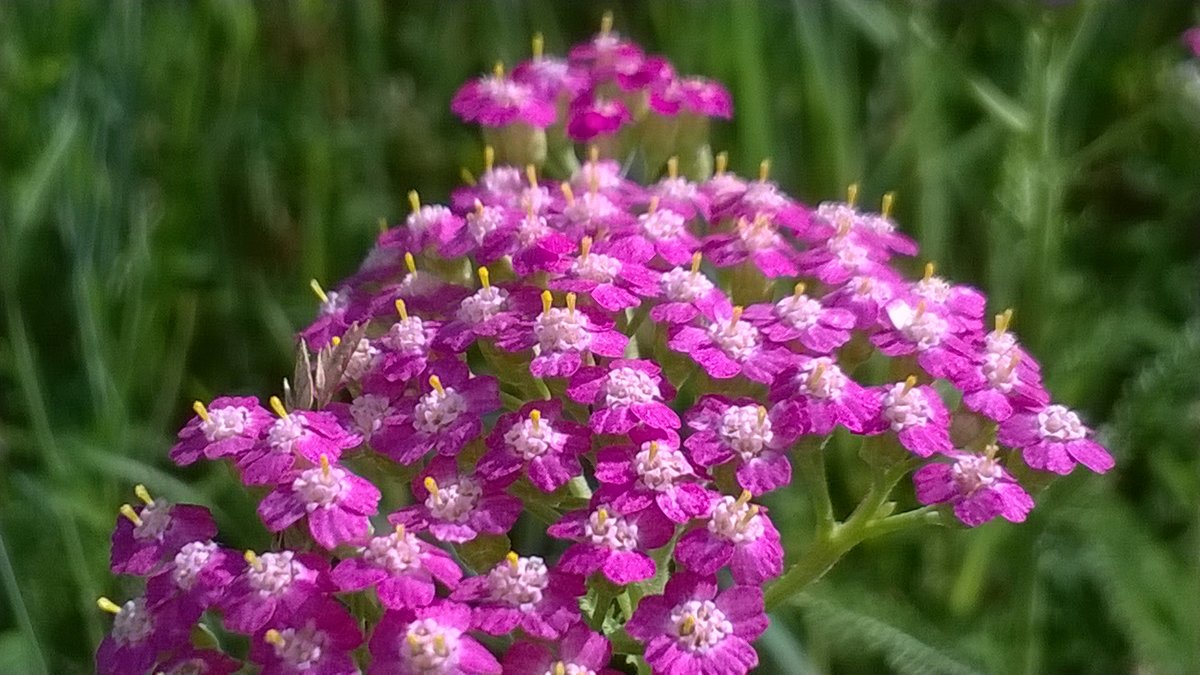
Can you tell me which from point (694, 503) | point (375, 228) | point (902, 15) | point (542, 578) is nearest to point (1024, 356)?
point (694, 503)

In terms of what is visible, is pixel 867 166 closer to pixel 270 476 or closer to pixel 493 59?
pixel 493 59

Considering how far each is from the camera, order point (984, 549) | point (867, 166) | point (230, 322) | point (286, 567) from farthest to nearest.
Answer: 1. point (867, 166)
2. point (230, 322)
3. point (984, 549)
4. point (286, 567)

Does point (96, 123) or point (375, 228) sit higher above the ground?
point (96, 123)

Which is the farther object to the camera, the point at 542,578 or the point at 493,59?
the point at 493,59

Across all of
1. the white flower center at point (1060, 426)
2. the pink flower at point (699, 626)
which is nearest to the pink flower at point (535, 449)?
the pink flower at point (699, 626)

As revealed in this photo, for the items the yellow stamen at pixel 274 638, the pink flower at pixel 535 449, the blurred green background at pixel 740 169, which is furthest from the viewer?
the blurred green background at pixel 740 169

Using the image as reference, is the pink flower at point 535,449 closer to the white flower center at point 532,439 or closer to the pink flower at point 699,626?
the white flower center at point 532,439
